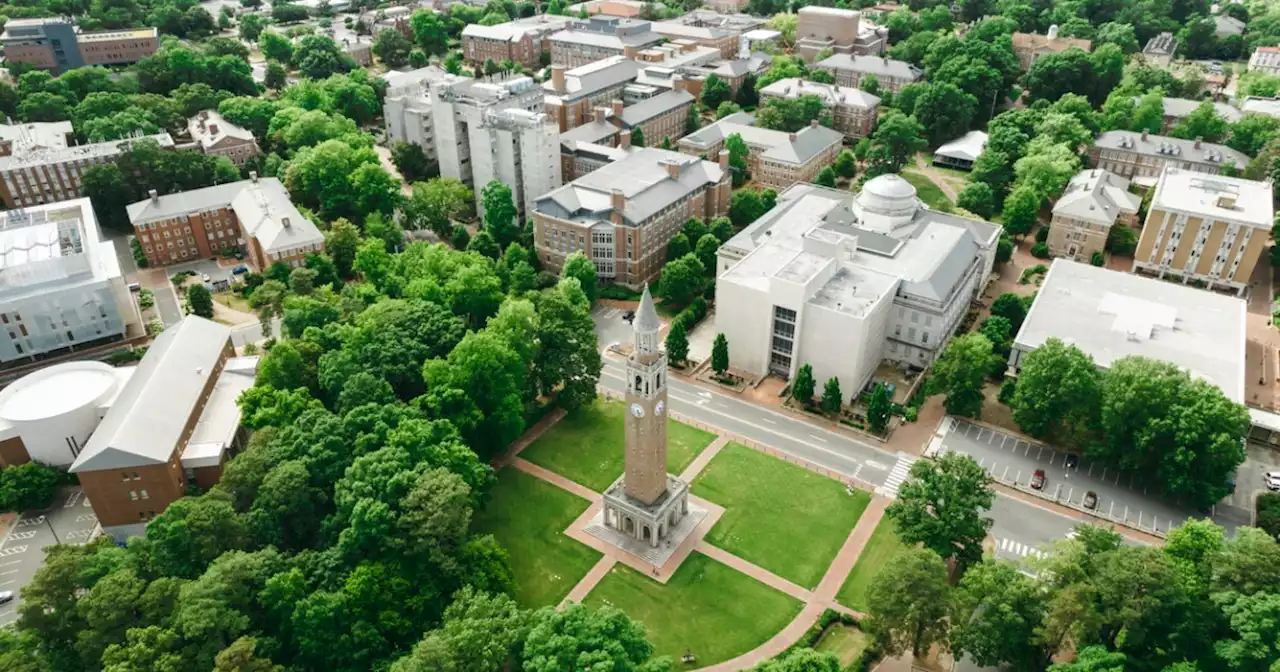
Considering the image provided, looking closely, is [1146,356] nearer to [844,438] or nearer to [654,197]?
[844,438]

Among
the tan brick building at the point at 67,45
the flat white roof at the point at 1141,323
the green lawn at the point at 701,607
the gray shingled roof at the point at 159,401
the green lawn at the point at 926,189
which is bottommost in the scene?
the green lawn at the point at 701,607

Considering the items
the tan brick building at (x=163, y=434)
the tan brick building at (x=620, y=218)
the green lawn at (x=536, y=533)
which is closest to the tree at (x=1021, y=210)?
the tan brick building at (x=620, y=218)

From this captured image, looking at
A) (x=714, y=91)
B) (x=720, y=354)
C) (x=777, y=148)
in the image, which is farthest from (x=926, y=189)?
(x=720, y=354)

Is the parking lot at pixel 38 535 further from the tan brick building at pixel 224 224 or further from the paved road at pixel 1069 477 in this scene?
the paved road at pixel 1069 477

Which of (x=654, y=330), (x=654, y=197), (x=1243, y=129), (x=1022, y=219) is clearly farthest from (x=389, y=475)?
(x=1243, y=129)

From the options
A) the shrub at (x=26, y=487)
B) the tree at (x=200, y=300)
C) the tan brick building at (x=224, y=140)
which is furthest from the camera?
the tan brick building at (x=224, y=140)

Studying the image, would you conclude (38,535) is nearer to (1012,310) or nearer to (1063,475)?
(1063,475)
